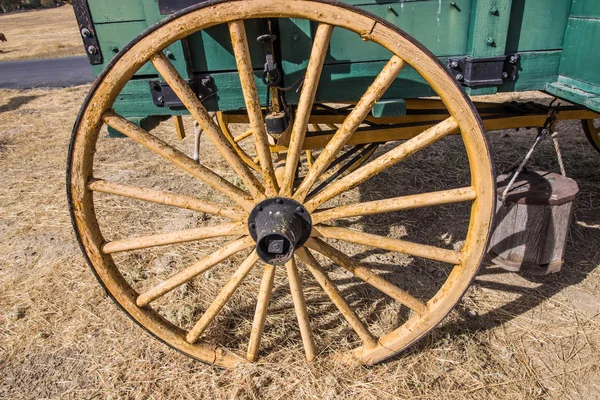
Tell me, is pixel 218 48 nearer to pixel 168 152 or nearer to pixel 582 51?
pixel 168 152

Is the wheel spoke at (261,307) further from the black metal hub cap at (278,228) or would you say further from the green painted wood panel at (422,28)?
the green painted wood panel at (422,28)

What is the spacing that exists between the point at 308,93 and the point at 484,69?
0.82 meters

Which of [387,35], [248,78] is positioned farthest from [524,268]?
[248,78]

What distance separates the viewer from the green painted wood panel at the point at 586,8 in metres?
1.67

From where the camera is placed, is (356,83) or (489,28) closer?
(489,28)

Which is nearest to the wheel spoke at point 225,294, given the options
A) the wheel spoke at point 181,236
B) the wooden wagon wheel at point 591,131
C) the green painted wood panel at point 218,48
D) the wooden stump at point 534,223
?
the wheel spoke at point 181,236

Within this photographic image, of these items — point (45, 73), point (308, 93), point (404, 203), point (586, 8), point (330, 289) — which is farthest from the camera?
point (45, 73)

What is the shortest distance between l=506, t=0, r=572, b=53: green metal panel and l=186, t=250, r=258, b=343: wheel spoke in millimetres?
1401

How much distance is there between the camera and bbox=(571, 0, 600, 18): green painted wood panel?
1675 millimetres

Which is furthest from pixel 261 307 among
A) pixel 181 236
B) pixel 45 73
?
pixel 45 73

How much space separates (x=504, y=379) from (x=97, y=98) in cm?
205

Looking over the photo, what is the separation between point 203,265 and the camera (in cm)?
177

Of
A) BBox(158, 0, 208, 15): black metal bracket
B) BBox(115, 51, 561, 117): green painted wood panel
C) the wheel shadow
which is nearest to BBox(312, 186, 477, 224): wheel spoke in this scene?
BBox(115, 51, 561, 117): green painted wood panel

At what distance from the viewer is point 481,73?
1820mm
